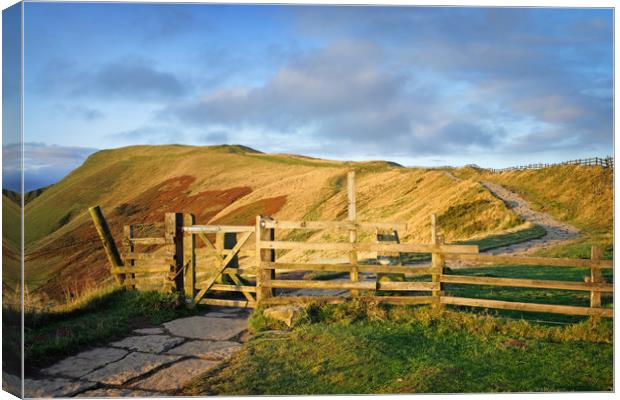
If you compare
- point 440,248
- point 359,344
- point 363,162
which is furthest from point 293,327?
point 363,162

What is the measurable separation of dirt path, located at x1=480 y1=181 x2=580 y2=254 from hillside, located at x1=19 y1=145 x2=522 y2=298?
932 millimetres

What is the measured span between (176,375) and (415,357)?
115 inches

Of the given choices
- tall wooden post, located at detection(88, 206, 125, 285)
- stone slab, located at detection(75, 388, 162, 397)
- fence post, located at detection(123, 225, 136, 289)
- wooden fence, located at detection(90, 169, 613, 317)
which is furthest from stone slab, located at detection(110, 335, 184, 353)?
tall wooden post, located at detection(88, 206, 125, 285)

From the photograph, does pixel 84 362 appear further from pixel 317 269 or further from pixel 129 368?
pixel 317 269

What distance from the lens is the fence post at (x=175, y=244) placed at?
11188mm

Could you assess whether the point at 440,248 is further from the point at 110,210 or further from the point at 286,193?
the point at 110,210

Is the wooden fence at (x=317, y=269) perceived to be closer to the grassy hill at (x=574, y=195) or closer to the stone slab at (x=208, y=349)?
the stone slab at (x=208, y=349)

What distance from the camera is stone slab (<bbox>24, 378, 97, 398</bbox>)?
7102mm

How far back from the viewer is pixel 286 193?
4406 cm

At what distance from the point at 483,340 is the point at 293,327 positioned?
2652 millimetres

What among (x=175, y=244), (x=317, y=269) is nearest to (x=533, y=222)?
(x=317, y=269)

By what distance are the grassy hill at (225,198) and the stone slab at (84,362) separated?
49.0 feet

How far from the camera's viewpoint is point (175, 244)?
37.2 feet

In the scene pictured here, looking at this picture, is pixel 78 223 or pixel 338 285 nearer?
pixel 338 285
